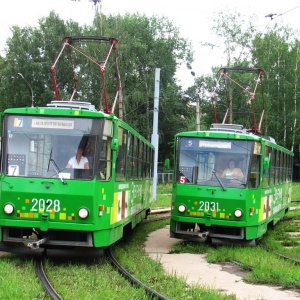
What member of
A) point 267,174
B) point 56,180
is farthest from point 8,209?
point 267,174

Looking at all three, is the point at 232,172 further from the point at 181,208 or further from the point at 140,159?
the point at 140,159

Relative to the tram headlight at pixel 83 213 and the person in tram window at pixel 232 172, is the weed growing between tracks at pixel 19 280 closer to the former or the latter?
the tram headlight at pixel 83 213

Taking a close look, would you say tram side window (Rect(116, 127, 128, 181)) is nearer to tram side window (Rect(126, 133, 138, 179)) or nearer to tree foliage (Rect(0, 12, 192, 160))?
tram side window (Rect(126, 133, 138, 179))

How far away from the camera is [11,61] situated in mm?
47156

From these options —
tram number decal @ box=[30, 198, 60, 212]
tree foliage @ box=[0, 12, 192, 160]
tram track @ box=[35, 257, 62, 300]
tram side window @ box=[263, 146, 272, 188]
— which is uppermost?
tree foliage @ box=[0, 12, 192, 160]

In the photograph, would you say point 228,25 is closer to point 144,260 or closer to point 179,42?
point 179,42

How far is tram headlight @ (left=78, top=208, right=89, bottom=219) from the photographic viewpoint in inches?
380

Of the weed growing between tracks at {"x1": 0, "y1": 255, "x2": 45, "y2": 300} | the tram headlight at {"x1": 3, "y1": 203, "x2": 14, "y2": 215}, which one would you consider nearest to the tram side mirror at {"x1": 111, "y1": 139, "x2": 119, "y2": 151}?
the tram headlight at {"x1": 3, "y1": 203, "x2": 14, "y2": 215}

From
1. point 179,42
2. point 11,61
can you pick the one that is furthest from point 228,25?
point 11,61

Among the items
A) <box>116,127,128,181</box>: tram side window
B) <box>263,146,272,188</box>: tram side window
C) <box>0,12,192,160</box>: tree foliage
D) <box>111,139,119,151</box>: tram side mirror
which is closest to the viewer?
<box>111,139,119,151</box>: tram side mirror

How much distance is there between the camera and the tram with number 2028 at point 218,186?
1270 centimetres

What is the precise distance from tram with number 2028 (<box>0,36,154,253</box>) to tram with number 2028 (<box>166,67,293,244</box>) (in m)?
2.87

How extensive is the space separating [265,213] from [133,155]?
370cm

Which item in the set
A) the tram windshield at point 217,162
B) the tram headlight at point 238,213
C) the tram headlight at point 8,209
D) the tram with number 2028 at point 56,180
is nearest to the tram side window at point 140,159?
the tram windshield at point 217,162
